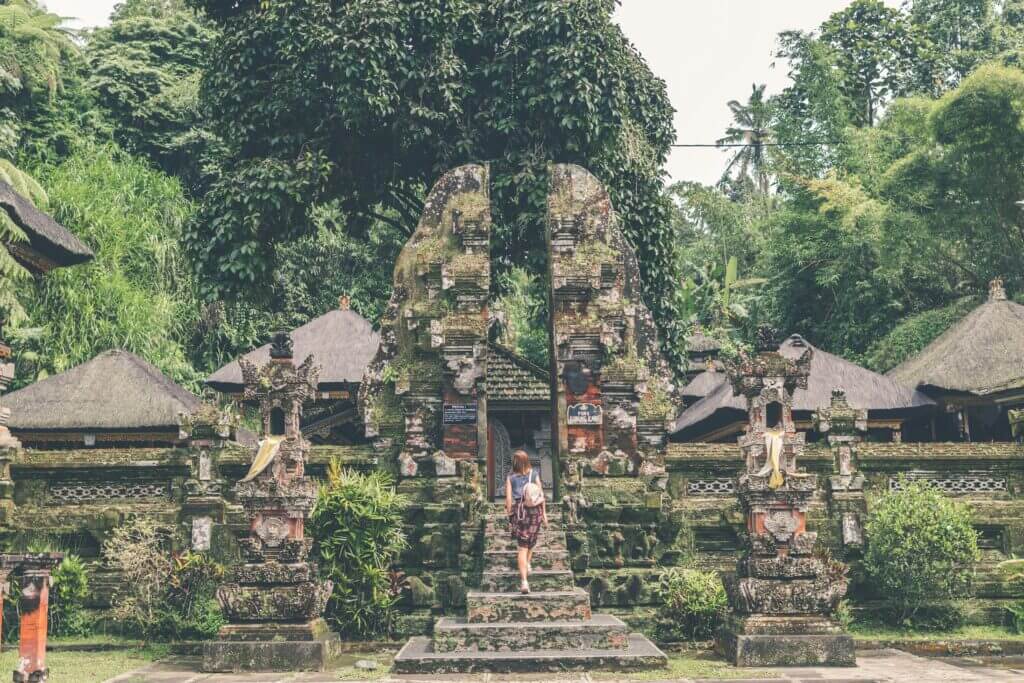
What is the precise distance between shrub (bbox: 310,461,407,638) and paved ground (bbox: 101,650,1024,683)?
5.94 feet

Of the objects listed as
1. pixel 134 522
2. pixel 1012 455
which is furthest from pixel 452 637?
pixel 1012 455

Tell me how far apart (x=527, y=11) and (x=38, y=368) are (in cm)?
1434

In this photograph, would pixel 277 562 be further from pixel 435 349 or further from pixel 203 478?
pixel 435 349

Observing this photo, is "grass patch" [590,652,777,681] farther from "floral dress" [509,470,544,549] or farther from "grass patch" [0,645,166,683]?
"grass patch" [0,645,166,683]

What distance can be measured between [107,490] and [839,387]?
14524 mm

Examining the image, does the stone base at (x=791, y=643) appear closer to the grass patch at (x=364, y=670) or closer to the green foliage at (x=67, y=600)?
the grass patch at (x=364, y=670)

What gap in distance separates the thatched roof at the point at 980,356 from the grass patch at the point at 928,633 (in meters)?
7.94

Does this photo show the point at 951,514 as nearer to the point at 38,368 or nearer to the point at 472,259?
the point at 472,259

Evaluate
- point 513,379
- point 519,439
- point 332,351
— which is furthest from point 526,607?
point 332,351

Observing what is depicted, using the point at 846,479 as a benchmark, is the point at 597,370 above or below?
above

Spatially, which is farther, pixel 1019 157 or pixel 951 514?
pixel 1019 157

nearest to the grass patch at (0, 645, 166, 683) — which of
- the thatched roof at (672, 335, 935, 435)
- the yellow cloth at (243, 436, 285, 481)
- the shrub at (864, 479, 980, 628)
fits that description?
the yellow cloth at (243, 436, 285, 481)

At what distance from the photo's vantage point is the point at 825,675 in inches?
388

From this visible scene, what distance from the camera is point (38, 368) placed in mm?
24844
